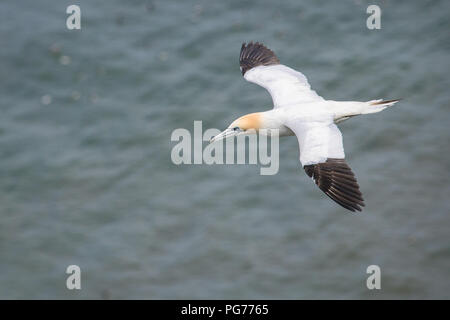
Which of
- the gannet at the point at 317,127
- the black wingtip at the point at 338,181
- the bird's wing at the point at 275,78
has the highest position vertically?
the bird's wing at the point at 275,78

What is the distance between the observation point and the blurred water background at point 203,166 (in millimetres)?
18531

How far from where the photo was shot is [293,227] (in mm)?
18828

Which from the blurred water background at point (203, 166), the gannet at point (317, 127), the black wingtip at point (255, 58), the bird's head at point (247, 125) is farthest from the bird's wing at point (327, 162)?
the blurred water background at point (203, 166)

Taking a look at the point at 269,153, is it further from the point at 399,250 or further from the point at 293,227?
the point at 399,250

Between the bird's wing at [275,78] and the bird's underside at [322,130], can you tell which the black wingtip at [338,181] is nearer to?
the bird's underside at [322,130]

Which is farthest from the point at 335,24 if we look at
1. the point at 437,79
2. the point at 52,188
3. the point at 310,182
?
the point at 52,188

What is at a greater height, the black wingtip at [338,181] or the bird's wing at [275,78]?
the bird's wing at [275,78]

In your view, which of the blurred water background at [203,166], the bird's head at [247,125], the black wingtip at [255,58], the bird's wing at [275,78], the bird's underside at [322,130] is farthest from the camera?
the blurred water background at [203,166]

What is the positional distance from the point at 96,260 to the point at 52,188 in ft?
6.67

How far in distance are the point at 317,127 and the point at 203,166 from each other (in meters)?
6.18

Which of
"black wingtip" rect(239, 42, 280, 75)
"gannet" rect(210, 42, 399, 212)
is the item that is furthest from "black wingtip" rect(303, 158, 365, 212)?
"black wingtip" rect(239, 42, 280, 75)

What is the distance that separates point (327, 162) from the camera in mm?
13398

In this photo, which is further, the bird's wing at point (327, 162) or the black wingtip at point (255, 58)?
the black wingtip at point (255, 58)
